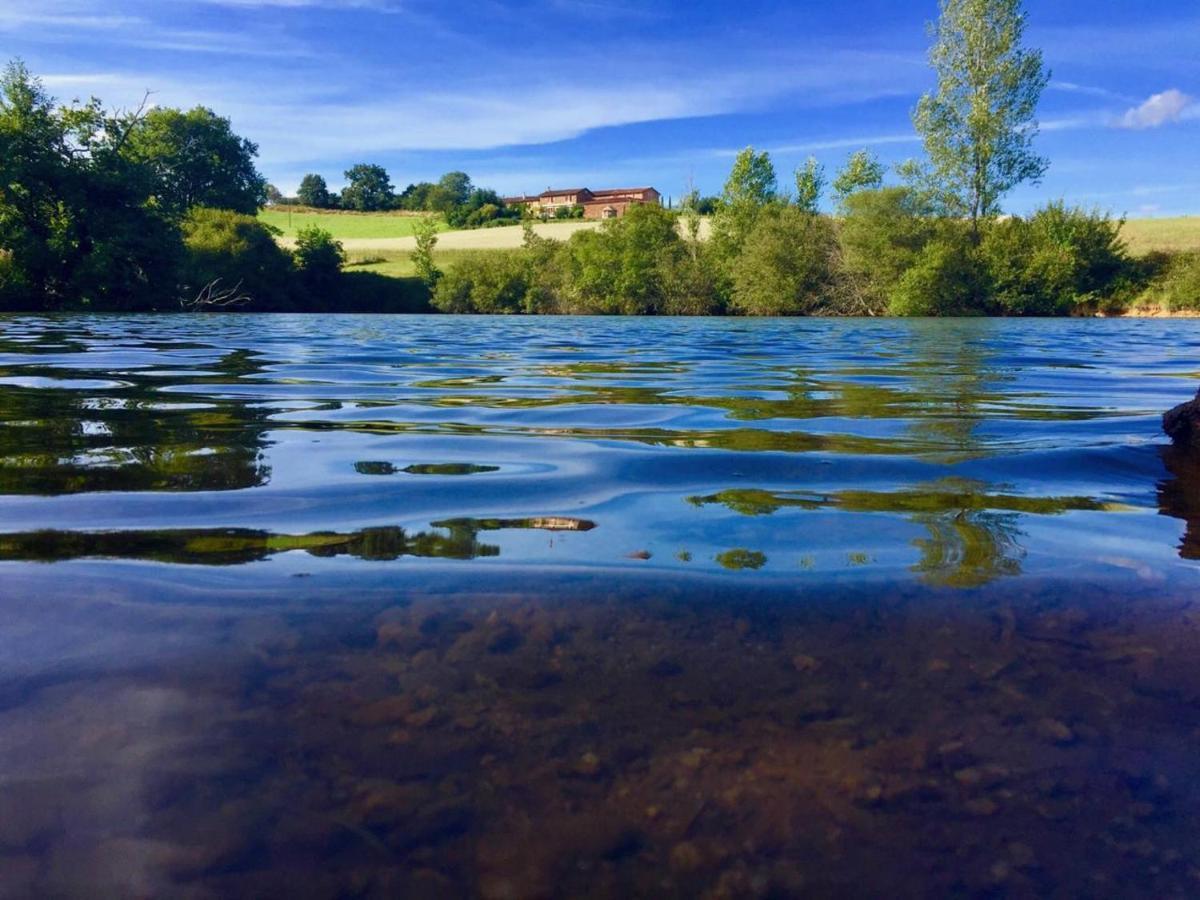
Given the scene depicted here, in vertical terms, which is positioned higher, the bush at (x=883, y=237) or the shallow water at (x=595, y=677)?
the bush at (x=883, y=237)

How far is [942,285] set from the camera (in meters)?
40.1

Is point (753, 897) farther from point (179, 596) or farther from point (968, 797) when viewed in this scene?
point (179, 596)

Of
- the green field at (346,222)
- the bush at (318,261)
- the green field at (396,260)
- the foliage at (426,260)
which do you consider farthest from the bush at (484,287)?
the green field at (346,222)

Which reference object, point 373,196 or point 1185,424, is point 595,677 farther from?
point 373,196

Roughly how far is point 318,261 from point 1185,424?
58.8m

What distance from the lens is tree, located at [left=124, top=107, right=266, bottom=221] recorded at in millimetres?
66688

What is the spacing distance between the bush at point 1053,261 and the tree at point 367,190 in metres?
86.0

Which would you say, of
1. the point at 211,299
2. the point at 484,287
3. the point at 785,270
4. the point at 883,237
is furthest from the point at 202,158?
the point at 883,237

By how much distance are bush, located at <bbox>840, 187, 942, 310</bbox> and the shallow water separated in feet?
138


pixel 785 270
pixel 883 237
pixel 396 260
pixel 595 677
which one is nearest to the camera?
pixel 595 677

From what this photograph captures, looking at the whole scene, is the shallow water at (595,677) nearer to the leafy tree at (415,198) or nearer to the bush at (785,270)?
the bush at (785,270)

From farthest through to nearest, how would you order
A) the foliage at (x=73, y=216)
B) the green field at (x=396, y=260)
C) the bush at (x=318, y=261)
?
the green field at (x=396, y=260) < the bush at (x=318, y=261) < the foliage at (x=73, y=216)

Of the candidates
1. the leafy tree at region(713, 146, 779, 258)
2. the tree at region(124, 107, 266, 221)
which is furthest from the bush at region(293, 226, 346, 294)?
the leafy tree at region(713, 146, 779, 258)

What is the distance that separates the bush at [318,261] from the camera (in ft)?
183
